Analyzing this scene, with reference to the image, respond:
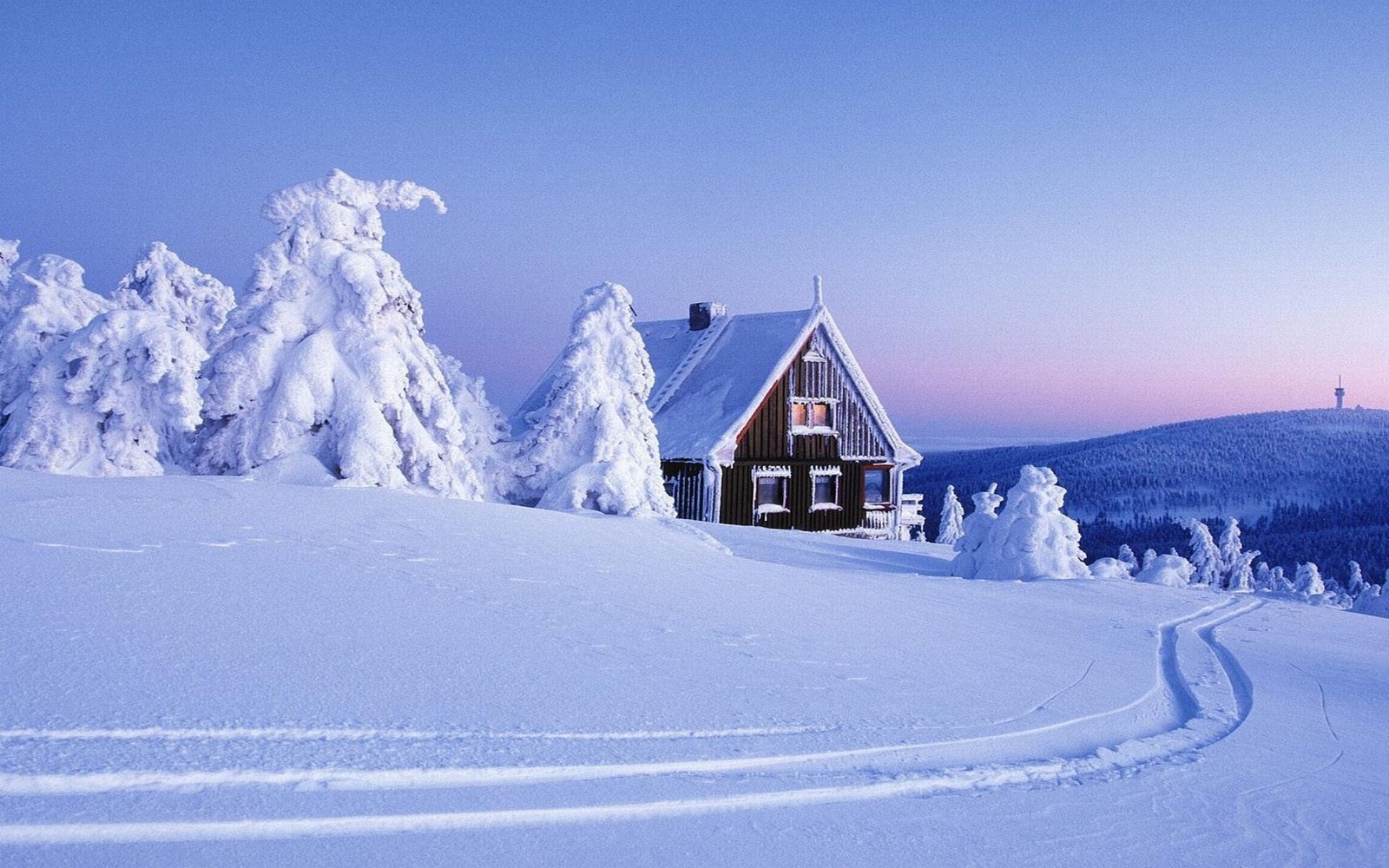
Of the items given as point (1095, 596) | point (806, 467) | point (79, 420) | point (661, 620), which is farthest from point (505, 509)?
point (806, 467)

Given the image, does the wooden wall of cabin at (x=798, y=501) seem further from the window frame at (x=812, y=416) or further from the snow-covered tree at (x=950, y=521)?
the snow-covered tree at (x=950, y=521)

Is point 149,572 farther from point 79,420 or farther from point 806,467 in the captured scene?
point 806,467

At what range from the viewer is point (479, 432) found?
18.5 m

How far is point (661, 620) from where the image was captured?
21.8ft

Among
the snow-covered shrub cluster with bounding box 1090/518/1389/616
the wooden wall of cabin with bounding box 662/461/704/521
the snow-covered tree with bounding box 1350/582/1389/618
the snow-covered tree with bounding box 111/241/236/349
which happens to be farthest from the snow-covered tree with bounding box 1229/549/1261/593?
the snow-covered tree with bounding box 111/241/236/349

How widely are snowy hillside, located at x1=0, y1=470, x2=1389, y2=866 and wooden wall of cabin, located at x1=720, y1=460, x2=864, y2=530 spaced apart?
661 inches

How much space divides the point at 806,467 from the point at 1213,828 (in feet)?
75.4

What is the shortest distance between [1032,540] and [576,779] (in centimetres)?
1400

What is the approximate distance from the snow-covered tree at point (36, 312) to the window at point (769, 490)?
1732 cm

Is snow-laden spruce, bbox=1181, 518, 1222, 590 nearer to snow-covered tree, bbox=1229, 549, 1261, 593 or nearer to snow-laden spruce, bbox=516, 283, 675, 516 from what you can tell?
snow-covered tree, bbox=1229, 549, 1261, 593

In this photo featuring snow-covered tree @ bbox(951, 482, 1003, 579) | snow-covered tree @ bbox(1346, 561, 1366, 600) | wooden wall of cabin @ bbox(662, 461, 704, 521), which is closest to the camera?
snow-covered tree @ bbox(951, 482, 1003, 579)

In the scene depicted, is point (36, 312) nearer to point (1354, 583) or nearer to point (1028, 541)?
point (1028, 541)

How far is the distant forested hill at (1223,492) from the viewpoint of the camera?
12644 centimetres

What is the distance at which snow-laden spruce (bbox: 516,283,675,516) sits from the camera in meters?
17.7
